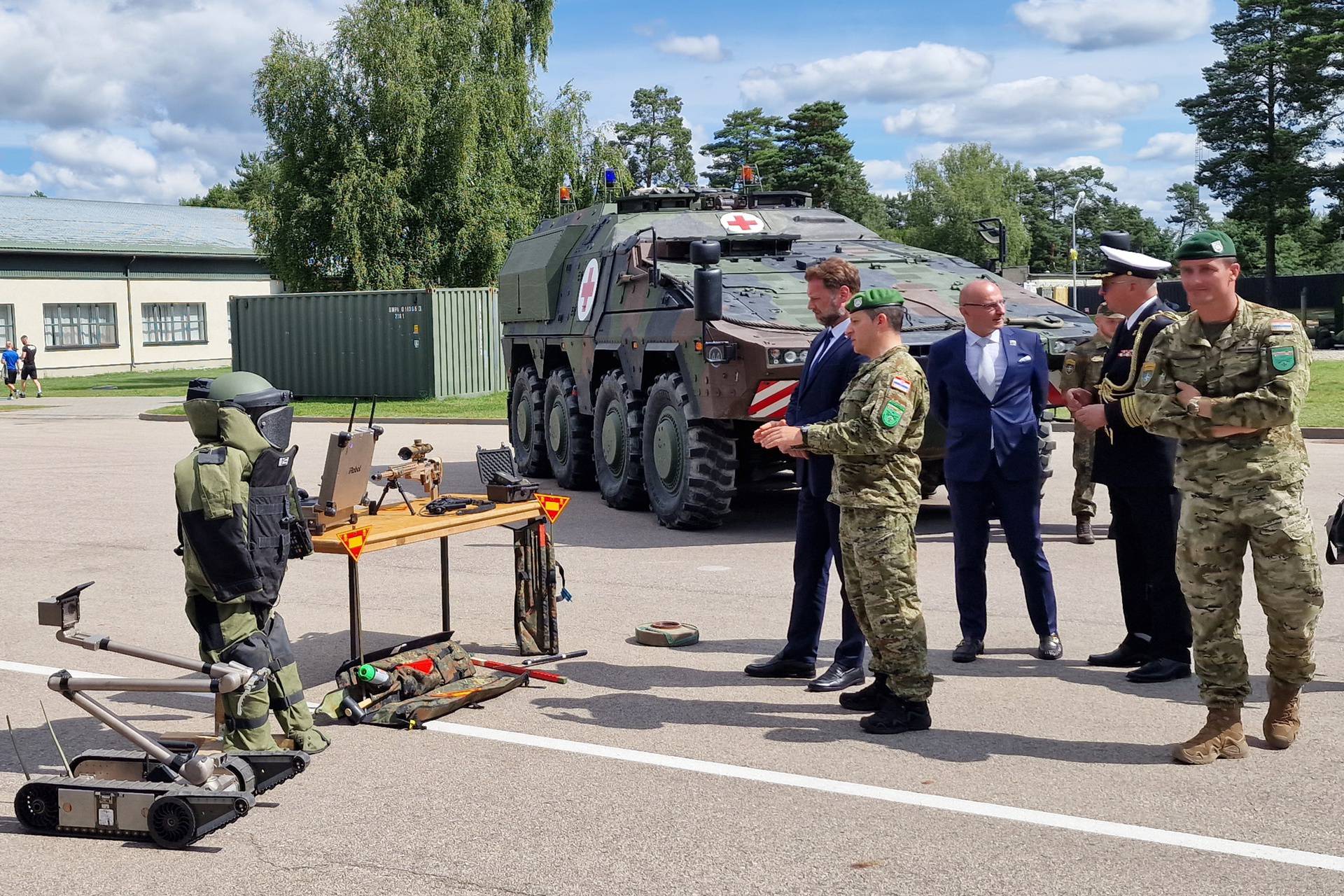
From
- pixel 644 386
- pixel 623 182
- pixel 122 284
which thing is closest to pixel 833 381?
pixel 644 386

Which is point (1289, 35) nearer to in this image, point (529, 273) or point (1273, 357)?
point (529, 273)

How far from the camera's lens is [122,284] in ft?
152

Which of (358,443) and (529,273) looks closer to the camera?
(358,443)

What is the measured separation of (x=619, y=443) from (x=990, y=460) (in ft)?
19.4

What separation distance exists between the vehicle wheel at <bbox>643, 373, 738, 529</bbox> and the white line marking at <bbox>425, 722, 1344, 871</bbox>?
5.22 m

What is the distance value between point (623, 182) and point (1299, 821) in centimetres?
1278

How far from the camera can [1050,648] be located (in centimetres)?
700

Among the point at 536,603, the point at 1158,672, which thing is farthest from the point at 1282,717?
the point at 536,603

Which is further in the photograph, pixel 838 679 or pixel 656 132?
pixel 656 132

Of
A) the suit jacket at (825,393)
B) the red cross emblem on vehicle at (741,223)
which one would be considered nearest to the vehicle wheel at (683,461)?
the red cross emblem on vehicle at (741,223)

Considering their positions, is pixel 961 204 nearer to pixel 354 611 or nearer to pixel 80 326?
pixel 80 326

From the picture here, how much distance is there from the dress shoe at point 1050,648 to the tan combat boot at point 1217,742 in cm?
167

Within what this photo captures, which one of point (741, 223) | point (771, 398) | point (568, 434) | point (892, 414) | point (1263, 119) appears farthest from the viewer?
point (1263, 119)

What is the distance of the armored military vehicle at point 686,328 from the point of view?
10570mm
